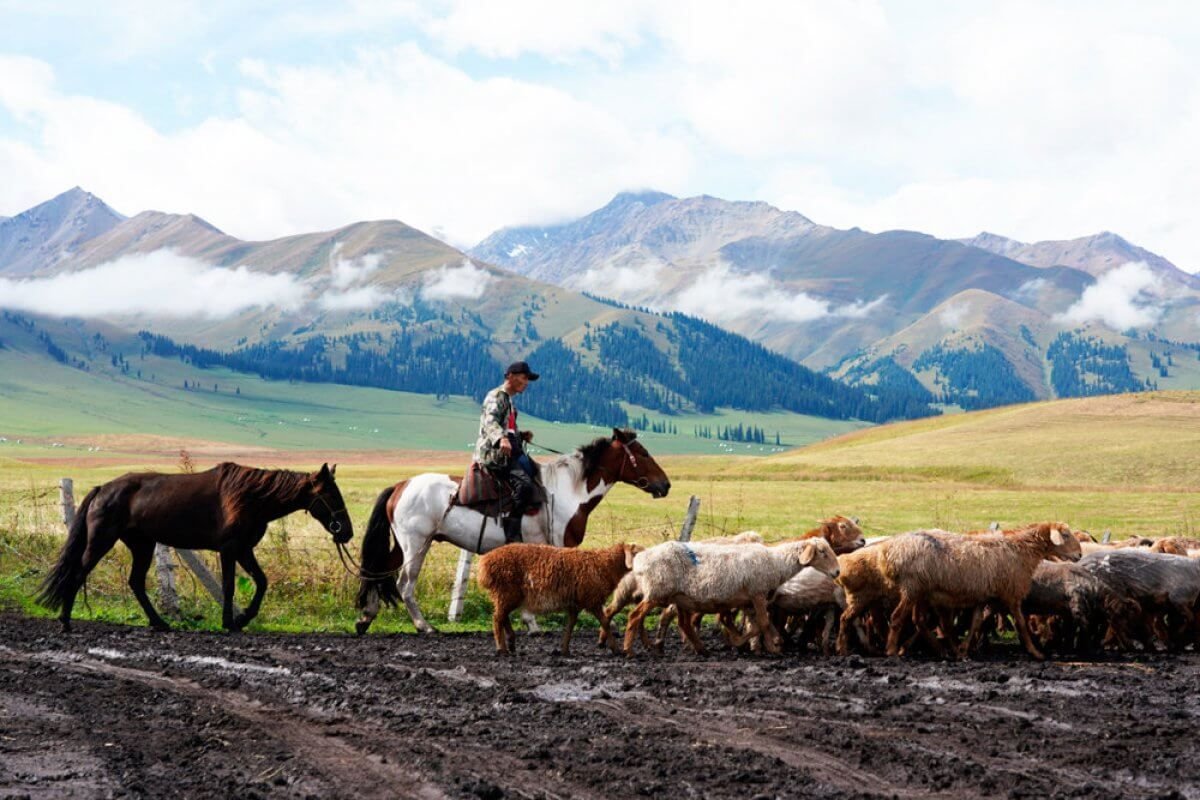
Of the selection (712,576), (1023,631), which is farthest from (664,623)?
(1023,631)

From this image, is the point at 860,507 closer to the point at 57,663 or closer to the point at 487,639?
the point at 487,639

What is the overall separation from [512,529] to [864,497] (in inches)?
1831

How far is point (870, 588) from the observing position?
16.1 metres

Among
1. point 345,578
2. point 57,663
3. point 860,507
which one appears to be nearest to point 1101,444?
point 860,507

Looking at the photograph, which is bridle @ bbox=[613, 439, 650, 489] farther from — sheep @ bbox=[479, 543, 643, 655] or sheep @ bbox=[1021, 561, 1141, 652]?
sheep @ bbox=[1021, 561, 1141, 652]

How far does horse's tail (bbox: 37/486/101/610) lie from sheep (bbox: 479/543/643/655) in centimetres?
641

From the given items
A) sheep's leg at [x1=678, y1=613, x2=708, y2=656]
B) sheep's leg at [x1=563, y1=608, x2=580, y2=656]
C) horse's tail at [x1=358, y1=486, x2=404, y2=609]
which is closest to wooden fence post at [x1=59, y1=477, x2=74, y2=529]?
horse's tail at [x1=358, y1=486, x2=404, y2=609]

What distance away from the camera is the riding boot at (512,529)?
60.8 feet

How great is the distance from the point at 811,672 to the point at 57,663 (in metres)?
8.92

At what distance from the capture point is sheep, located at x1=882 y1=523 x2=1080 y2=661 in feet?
50.8

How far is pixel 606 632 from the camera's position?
15.9 meters

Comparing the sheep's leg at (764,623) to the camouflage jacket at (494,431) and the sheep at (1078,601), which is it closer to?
the sheep at (1078,601)

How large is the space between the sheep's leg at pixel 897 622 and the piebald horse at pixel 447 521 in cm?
467

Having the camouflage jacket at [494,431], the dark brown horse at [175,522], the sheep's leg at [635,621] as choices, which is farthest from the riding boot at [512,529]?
the sheep's leg at [635,621]
